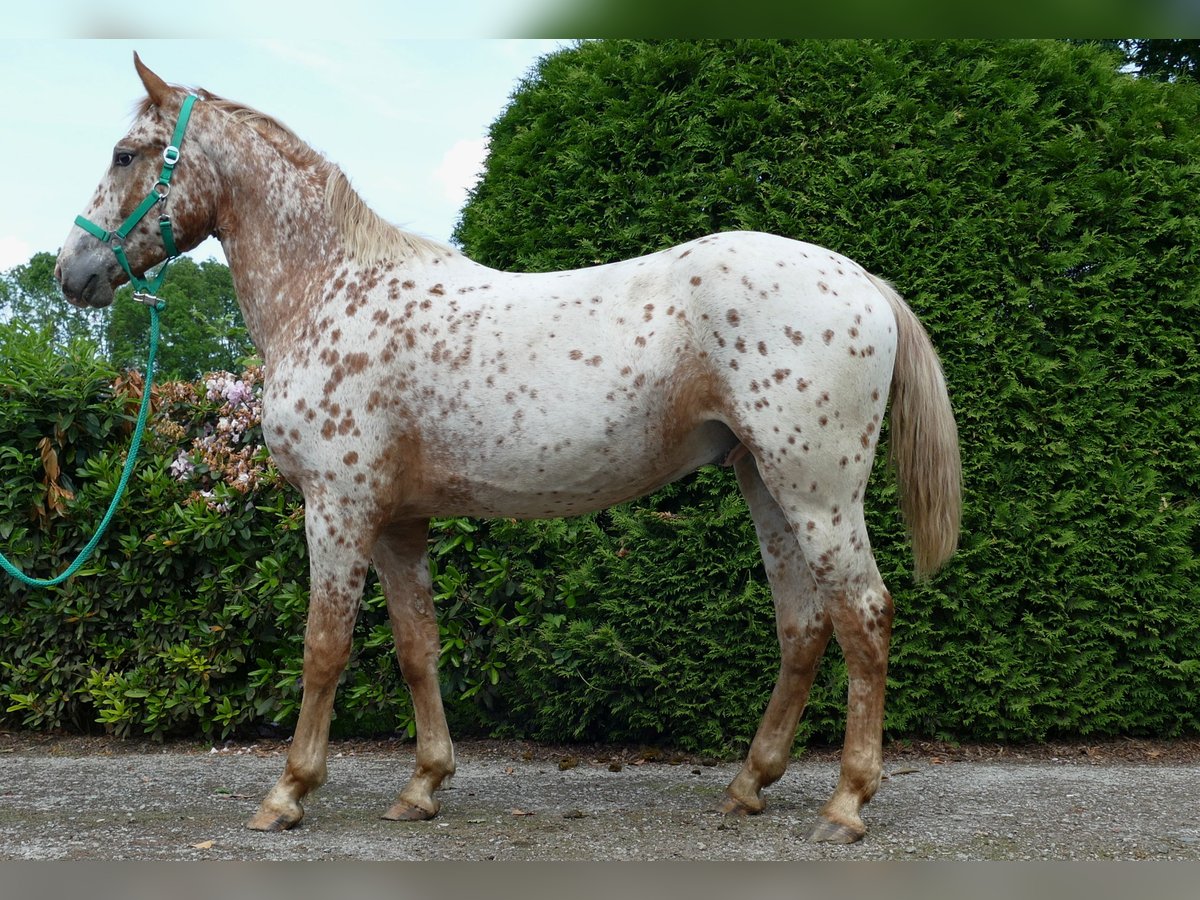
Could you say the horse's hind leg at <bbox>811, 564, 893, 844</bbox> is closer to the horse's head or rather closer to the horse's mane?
the horse's mane

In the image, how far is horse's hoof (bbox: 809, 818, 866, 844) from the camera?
3.24 metres

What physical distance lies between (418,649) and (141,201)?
78.5 inches

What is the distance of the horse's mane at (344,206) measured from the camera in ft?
12.1

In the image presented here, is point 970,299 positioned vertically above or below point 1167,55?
below

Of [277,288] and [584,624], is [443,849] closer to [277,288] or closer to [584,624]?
[584,624]

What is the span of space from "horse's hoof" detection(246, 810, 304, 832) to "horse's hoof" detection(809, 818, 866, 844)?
182cm

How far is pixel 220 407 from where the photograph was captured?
5.41 m

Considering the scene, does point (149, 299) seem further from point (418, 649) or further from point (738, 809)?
point (738, 809)

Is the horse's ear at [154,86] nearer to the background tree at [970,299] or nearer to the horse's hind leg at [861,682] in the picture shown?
the background tree at [970,299]

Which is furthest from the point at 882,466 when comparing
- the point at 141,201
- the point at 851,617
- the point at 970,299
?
the point at 141,201

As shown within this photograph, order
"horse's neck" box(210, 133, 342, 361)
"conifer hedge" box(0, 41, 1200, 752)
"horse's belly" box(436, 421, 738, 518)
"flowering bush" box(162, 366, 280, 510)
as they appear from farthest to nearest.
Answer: "flowering bush" box(162, 366, 280, 510), "conifer hedge" box(0, 41, 1200, 752), "horse's neck" box(210, 133, 342, 361), "horse's belly" box(436, 421, 738, 518)

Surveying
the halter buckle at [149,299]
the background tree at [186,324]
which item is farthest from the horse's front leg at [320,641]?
the background tree at [186,324]

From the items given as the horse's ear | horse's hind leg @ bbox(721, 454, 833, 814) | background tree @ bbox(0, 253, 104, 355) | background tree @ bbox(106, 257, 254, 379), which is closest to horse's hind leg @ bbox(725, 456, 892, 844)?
horse's hind leg @ bbox(721, 454, 833, 814)

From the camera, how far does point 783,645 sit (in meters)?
3.75
